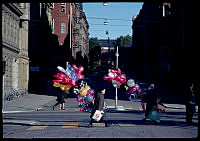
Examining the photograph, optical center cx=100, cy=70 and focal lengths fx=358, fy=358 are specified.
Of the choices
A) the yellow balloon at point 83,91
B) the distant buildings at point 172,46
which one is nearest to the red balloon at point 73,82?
the yellow balloon at point 83,91

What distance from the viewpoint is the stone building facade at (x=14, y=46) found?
99.6 feet

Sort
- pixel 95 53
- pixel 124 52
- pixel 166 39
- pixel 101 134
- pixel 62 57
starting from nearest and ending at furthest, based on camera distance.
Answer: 1. pixel 101 134
2. pixel 166 39
3. pixel 62 57
4. pixel 95 53
5. pixel 124 52

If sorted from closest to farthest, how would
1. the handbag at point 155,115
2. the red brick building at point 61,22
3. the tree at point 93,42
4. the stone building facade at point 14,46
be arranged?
1. the handbag at point 155,115
2. the stone building facade at point 14,46
3. the red brick building at point 61,22
4. the tree at point 93,42

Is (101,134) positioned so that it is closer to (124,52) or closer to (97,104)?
(97,104)

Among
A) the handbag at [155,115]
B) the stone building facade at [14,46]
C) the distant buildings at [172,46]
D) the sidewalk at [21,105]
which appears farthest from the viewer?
the distant buildings at [172,46]

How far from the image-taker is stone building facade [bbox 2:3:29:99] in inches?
1195

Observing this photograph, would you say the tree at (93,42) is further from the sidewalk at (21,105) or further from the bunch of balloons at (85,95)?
the bunch of balloons at (85,95)

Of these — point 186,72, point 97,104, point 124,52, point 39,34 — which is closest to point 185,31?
point 186,72

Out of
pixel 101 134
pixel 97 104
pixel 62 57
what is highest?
pixel 62 57

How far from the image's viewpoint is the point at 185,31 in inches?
1556

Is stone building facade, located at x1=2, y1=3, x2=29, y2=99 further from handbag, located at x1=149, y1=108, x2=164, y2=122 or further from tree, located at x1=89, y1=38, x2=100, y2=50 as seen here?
tree, located at x1=89, y1=38, x2=100, y2=50

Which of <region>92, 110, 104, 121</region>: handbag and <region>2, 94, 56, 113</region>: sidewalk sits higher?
<region>92, 110, 104, 121</region>: handbag

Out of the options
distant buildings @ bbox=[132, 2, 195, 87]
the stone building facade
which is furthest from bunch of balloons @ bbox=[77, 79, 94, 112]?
distant buildings @ bbox=[132, 2, 195, 87]

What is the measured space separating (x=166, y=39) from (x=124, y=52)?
32.5m
